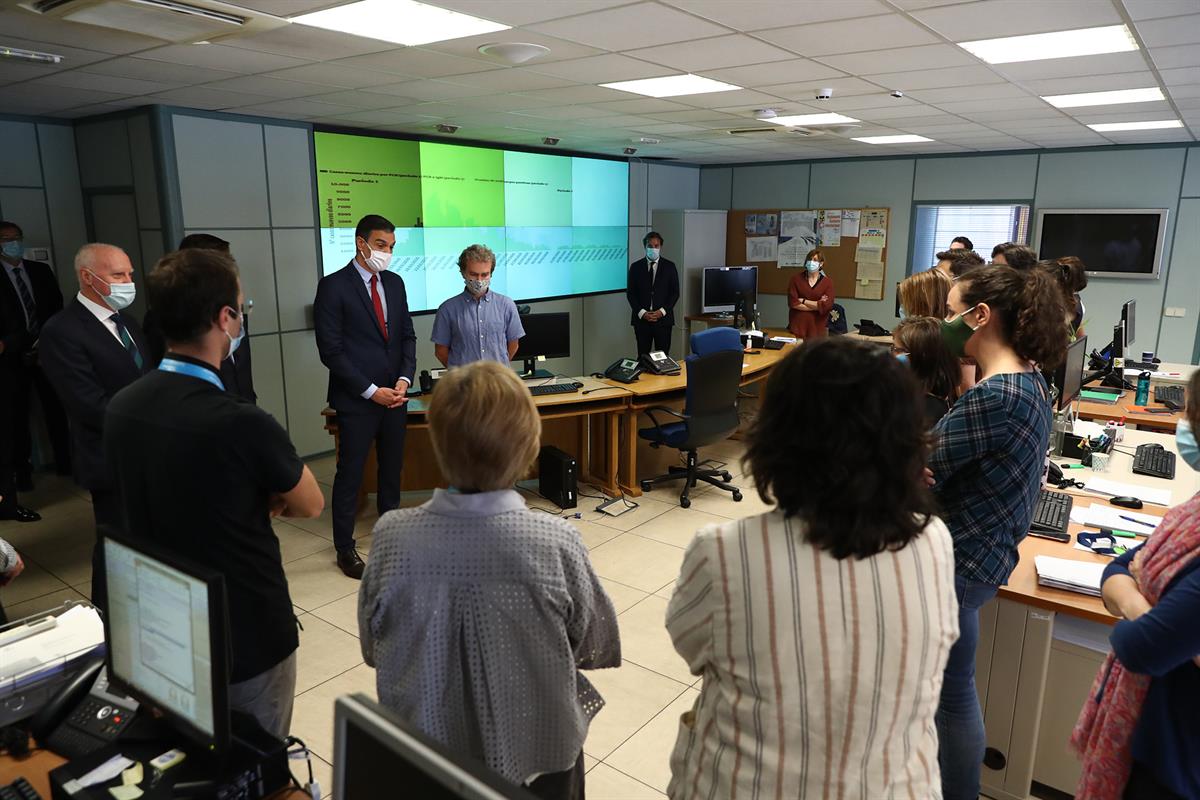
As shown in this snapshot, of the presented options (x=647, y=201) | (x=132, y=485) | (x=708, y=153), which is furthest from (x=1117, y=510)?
(x=647, y=201)

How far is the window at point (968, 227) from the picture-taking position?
8.14 metres

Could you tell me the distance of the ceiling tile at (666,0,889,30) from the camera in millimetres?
2793

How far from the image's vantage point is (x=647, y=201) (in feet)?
31.1

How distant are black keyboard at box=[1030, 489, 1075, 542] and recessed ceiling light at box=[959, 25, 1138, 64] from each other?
1953 mm

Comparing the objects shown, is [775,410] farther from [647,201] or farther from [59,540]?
[647,201]

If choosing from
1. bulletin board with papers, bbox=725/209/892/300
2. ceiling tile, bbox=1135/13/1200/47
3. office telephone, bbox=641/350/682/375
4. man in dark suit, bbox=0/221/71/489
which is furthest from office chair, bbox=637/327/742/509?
bulletin board with papers, bbox=725/209/892/300

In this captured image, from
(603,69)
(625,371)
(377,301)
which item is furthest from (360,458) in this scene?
(603,69)

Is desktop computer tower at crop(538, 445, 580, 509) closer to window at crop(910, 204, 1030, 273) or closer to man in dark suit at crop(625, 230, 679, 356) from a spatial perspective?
man in dark suit at crop(625, 230, 679, 356)

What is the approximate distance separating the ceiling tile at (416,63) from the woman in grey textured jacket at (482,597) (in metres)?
2.66

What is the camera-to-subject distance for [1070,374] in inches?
144

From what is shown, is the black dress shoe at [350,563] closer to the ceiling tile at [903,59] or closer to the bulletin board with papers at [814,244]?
the ceiling tile at [903,59]

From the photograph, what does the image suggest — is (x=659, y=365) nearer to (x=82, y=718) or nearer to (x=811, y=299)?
(x=811, y=299)

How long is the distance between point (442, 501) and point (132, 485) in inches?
30.9

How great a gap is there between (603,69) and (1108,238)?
607 cm
